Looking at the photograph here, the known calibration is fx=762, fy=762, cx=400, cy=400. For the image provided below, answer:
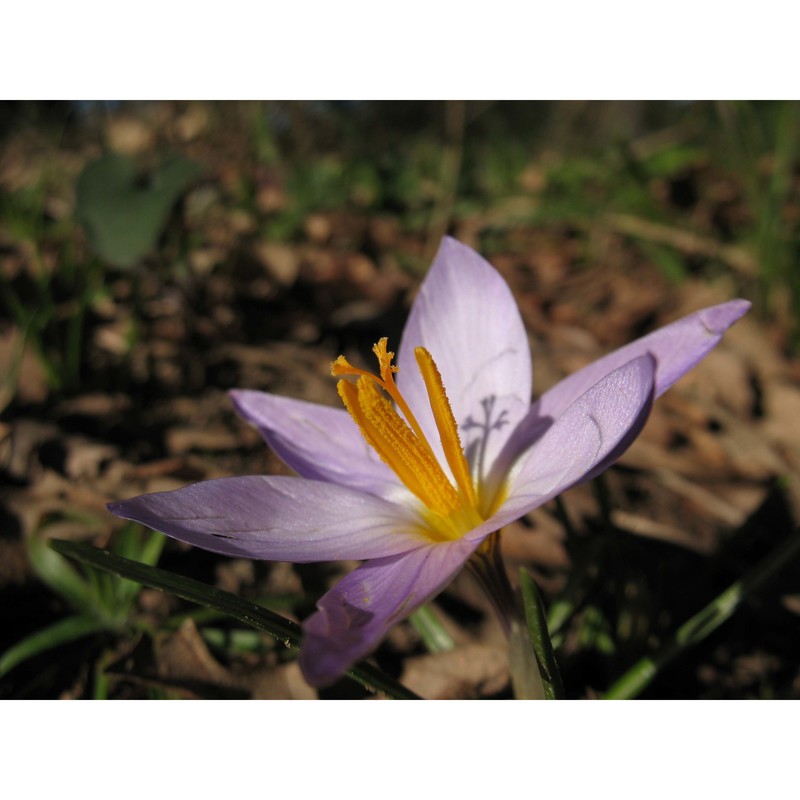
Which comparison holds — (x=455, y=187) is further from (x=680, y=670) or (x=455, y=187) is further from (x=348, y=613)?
(x=348, y=613)

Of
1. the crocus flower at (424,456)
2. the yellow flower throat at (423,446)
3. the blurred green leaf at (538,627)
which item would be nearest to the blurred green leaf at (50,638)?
the crocus flower at (424,456)

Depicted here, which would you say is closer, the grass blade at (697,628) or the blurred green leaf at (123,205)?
the grass blade at (697,628)

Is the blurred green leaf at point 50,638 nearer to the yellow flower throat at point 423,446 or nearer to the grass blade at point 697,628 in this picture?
the yellow flower throat at point 423,446

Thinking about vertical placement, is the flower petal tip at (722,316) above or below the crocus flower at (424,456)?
above

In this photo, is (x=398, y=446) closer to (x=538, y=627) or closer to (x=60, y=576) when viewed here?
(x=538, y=627)

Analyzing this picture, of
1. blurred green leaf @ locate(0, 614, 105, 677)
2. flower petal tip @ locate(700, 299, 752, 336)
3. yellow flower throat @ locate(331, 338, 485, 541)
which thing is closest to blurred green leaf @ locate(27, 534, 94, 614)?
blurred green leaf @ locate(0, 614, 105, 677)

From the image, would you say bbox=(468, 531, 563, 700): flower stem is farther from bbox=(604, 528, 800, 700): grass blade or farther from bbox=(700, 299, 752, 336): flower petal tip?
bbox=(700, 299, 752, 336): flower petal tip

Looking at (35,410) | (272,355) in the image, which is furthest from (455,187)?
(35,410)

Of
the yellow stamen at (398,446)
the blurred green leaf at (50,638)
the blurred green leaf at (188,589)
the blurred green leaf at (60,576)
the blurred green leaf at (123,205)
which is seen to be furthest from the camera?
the blurred green leaf at (123,205)
